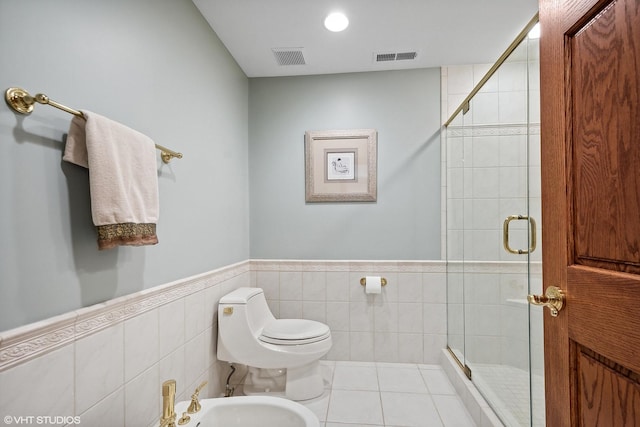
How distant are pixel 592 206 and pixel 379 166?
1776 millimetres

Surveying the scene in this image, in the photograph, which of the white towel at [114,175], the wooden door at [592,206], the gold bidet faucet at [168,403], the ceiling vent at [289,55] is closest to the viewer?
the wooden door at [592,206]

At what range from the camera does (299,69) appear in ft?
8.04

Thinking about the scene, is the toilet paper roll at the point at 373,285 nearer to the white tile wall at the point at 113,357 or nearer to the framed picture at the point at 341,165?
the framed picture at the point at 341,165

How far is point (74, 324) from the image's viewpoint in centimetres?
95

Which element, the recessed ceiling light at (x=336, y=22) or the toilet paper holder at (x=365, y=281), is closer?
the recessed ceiling light at (x=336, y=22)

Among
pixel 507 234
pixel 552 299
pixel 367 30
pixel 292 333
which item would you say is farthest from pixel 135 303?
pixel 367 30

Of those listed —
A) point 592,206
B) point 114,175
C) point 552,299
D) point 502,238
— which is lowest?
point 552,299

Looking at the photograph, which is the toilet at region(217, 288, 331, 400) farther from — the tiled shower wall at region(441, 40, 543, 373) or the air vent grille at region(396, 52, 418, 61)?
the air vent grille at region(396, 52, 418, 61)

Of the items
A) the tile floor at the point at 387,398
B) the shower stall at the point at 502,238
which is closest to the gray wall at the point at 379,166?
the shower stall at the point at 502,238

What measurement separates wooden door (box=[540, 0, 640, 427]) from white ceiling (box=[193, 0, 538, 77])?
1.10 m

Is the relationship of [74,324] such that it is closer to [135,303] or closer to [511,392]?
[135,303]

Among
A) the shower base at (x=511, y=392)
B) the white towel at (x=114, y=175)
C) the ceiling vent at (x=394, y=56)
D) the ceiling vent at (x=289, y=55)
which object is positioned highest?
the ceiling vent at (x=394, y=56)

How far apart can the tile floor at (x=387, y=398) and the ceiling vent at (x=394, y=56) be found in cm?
234

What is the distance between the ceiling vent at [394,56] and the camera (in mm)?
2232
